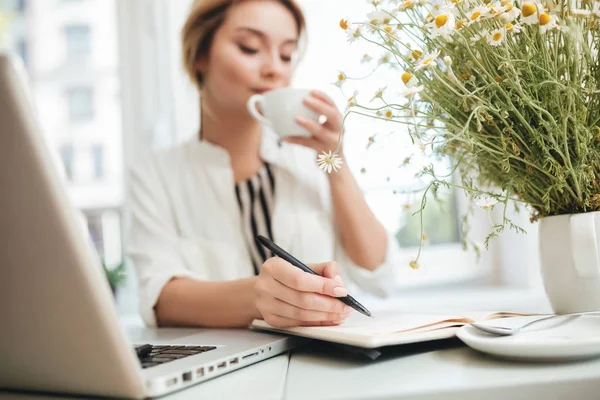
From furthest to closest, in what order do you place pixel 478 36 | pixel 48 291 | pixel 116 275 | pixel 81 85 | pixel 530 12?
1. pixel 81 85
2. pixel 116 275
3. pixel 478 36
4. pixel 530 12
5. pixel 48 291

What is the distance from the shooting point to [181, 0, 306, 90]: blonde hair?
1229mm

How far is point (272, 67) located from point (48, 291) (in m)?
0.81

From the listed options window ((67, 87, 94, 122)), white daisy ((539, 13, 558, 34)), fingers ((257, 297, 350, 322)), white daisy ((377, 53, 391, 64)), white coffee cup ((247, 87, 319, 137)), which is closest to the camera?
white daisy ((539, 13, 558, 34))

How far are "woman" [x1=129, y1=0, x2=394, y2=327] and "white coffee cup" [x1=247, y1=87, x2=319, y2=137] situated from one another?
0.03 meters

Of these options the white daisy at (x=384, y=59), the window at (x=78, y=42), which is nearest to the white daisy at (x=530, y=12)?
the white daisy at (x=384, y=59)

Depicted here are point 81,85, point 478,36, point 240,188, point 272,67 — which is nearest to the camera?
point 478,36

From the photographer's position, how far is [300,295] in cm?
62

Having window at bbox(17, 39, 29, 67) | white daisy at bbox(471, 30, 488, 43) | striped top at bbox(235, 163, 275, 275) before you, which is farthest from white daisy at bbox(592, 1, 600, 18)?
window at bbox(17, 39, 29, 67)

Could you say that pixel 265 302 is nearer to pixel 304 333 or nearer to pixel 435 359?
pixel 304 333

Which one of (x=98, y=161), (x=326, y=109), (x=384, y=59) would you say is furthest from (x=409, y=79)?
(x=98, y=161)

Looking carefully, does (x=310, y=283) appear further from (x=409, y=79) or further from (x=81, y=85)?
(x=81, y=85)

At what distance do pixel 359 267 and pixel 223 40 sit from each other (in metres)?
0.55

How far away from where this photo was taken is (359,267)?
1178 millimetres

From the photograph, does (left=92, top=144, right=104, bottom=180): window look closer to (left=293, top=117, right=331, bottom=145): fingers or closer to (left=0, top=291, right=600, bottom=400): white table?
(left=293, top=117, right=331, bottom=145): fingers
